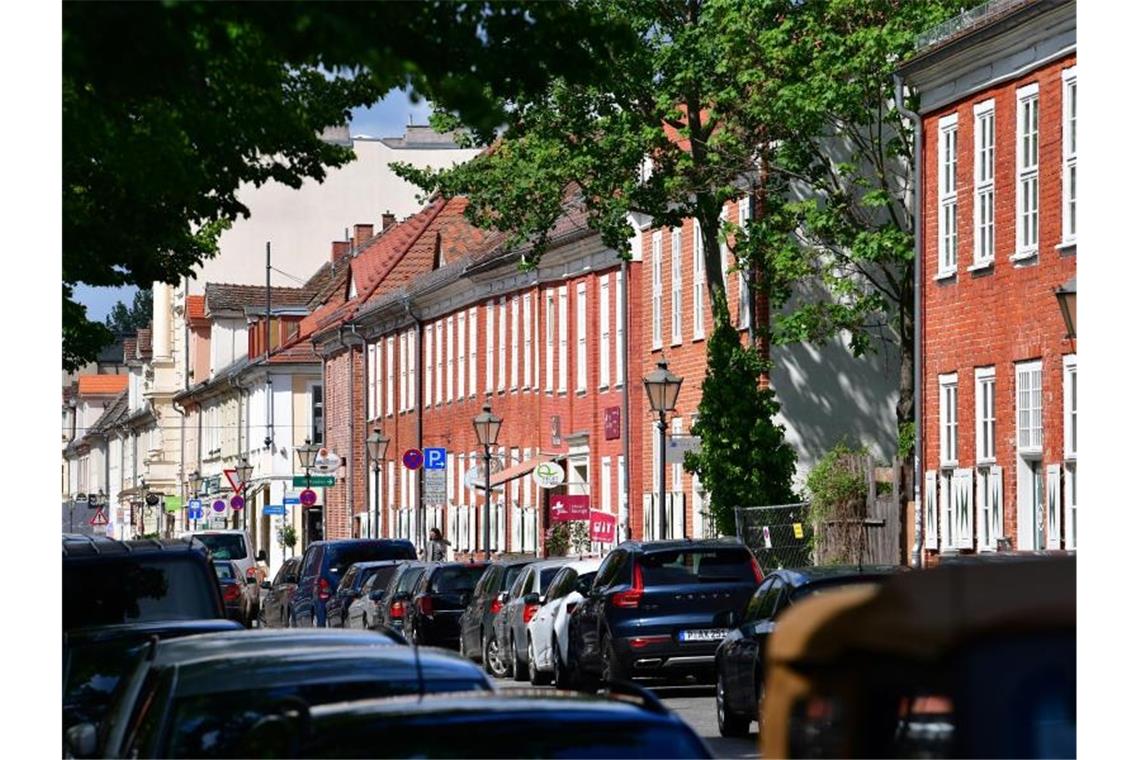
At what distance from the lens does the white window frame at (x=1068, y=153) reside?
3212 centimetres

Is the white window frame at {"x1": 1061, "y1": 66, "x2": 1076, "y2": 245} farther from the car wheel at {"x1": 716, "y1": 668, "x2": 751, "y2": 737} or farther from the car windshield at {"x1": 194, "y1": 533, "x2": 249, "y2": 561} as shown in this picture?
the car windshield at {"x1": 194, "y1": 533, "x2": 249, "y2": 561}

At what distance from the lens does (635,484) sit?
177ft

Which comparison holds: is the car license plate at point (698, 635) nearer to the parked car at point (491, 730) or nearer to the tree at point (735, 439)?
the tree at point (735, 439)

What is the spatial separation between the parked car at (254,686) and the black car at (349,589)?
30174 mm

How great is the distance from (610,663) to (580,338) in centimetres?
3241

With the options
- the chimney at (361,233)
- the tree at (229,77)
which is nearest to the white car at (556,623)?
the tree at (229,77)

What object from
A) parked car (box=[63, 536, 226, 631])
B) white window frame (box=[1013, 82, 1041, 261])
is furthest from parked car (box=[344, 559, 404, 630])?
parked car (box=[63, 536, 226, 631])

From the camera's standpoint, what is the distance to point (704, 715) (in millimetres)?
23922

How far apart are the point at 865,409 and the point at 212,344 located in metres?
75.5

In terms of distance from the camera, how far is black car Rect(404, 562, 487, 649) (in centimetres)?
3656

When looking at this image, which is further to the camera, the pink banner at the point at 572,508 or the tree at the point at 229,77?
the pink banner at the point at 572,508

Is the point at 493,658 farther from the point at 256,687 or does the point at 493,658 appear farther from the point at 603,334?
the point at 256,687
